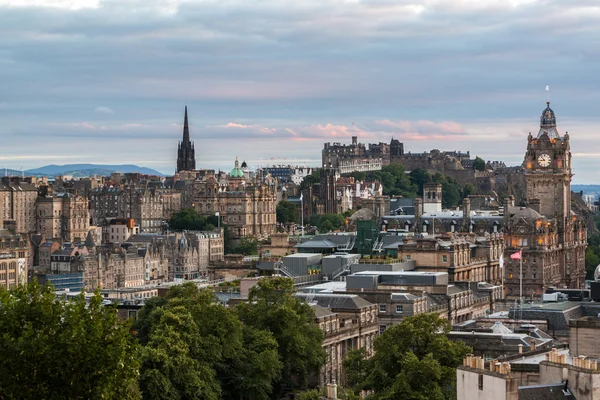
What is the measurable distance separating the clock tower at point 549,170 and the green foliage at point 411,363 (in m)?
107

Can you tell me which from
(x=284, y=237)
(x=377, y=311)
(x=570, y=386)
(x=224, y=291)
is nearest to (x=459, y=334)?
(x=377, y=311)

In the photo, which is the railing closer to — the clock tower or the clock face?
the clock tower

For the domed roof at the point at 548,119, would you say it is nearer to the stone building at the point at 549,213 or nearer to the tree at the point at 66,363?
the stone building at the point at 549,213

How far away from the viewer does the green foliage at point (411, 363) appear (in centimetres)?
7956

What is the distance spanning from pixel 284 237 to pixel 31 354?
133 metres

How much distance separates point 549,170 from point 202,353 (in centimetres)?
11198

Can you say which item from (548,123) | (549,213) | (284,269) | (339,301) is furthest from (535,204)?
(339,301)

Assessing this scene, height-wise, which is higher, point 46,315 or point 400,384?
point 46,315

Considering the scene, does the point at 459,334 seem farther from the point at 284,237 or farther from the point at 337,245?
the point at 284,237

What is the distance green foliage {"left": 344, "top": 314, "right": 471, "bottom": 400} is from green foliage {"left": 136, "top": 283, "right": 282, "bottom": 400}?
6499 millimetres

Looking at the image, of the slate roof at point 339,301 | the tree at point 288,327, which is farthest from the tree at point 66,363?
the slate roof at point 339,301

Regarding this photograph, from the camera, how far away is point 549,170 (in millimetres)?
196000

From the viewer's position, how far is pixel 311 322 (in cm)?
10425

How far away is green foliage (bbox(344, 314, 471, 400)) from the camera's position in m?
79.6
